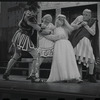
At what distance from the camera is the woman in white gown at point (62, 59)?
5711mm

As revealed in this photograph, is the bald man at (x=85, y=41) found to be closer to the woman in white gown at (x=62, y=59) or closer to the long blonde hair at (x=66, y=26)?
the long blonde hair at (x=66, y=26)

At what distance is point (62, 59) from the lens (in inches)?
228

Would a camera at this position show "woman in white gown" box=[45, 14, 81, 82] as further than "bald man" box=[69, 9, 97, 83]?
No

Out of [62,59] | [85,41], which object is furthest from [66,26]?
[62,59]

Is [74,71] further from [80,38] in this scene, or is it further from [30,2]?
[30,2]

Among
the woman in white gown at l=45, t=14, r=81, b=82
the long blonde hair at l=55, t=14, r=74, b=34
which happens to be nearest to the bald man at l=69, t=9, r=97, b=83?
the long blonde hair at l=55, t=14, r=74, b=34

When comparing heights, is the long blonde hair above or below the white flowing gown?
above

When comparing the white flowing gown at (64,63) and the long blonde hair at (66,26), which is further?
the long blonde hair at (66,26)

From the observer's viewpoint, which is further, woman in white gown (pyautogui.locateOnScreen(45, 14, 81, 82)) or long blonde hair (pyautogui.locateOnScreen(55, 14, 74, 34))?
long blonde hair (pyautogui.locateOnScreen(55, 14, 74, 34))

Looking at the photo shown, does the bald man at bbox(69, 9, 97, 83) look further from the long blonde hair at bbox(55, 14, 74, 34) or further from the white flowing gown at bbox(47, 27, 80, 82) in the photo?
the white flowing gown at bbox(47, 27, 80, 82)

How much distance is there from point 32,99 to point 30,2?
8.25 ft

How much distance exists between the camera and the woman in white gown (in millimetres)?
5711

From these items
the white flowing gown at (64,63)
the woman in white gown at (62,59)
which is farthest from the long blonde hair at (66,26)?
the white flowing gown at (64,63)

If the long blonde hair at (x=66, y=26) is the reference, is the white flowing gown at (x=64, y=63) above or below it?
below
